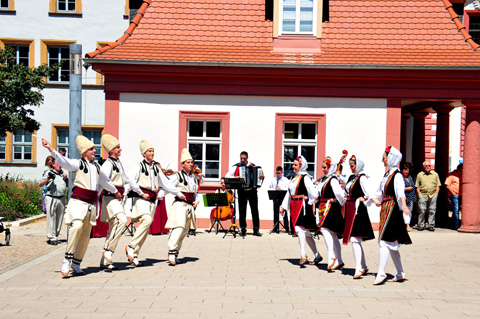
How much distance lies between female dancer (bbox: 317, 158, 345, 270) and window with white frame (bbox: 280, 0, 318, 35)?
8.58 m

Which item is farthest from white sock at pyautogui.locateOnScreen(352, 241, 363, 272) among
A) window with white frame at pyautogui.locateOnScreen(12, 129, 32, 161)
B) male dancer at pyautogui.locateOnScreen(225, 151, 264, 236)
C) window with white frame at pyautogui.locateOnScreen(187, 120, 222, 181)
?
window with white frame at pyautogui.locateOnScreen(12, 129, 32, 161)

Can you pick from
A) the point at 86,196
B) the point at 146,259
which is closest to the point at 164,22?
the point at 146,259

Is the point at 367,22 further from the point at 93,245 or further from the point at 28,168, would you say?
the point at 28,168

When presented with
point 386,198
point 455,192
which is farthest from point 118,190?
point 455,192

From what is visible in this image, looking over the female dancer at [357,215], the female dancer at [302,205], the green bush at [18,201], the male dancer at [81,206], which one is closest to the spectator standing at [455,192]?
the female dancer at [302,205]

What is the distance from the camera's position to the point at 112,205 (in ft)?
34.8

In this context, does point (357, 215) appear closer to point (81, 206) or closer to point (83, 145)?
point (81, 206)

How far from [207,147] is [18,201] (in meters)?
6.16

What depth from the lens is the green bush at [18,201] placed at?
62.2 feet

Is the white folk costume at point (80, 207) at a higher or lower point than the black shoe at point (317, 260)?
higher

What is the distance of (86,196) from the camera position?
9.91 m

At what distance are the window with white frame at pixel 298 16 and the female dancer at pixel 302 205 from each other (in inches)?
315

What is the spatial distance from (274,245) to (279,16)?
7004mm

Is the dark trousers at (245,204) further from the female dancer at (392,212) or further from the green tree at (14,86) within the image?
the green tree at (14,86)
